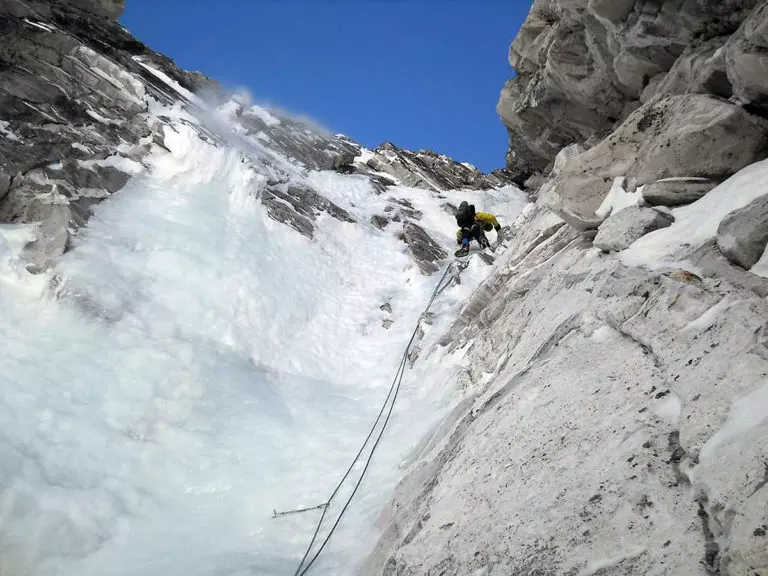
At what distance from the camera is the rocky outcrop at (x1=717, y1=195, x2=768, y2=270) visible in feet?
13.8

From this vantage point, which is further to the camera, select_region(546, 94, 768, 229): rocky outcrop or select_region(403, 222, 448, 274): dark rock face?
select_region(403, 222, 448, 274): dark rock face

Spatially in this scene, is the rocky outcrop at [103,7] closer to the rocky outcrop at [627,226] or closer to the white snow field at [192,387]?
the white snow field at [192,387]

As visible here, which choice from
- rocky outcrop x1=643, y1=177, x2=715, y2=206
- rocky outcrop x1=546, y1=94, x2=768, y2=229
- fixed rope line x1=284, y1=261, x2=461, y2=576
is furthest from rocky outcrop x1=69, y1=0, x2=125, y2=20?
rocky outcrop x1=643, y1=177, x2=715, y2=206

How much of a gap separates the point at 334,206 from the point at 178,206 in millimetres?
7371

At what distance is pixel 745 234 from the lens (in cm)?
430

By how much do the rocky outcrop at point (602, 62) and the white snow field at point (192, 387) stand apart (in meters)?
5.48

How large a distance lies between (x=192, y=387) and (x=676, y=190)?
24.5 feet

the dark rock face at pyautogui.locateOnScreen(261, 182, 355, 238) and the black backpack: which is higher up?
the dark rock face at pyautogui.locateOnScreen(261, 182, 355, 238)

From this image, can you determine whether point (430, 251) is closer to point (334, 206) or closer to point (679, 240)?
point (334, 206)

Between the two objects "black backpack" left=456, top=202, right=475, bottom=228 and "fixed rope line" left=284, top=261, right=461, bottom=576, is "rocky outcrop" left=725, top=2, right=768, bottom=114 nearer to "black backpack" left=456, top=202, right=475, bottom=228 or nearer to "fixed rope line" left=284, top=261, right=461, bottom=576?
"fixed rope line" left=284, top=261, right=461, bottom=576

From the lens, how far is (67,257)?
936 cm

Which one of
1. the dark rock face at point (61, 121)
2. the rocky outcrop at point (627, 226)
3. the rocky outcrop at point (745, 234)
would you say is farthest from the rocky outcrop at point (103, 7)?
the rocky outcrop at point (745, 234)

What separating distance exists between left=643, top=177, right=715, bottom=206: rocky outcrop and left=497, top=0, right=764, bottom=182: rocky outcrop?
4.11 feet

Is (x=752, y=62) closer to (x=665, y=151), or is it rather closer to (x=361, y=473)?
(x=665, y=151)
